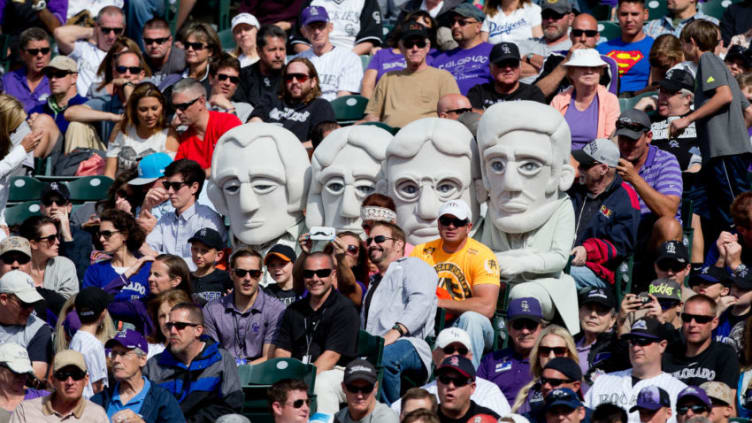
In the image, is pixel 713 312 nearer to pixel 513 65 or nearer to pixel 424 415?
pixel 424 415

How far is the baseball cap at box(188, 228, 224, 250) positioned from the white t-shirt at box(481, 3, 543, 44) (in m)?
4.41

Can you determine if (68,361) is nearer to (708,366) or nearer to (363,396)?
(363,396)

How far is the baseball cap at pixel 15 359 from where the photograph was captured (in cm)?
1083

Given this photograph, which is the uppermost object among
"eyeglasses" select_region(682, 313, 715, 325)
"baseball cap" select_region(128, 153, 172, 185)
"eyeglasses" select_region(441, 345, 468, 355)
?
"baseball cap" select_region(128, 153, 172, 185)

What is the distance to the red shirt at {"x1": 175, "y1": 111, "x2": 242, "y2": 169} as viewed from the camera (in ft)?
47.2

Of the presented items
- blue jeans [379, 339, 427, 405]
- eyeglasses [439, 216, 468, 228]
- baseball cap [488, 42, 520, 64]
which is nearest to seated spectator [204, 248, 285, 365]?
blue jeans [379, 339, 427, 405]

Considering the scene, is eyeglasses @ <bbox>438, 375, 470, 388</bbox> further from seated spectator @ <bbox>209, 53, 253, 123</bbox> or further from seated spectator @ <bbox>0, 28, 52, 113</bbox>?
seated spectator @ <bbox>0, 28, 52, 113</bbox>

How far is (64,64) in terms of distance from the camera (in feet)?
52.7

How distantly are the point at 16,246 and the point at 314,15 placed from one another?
4409 mm

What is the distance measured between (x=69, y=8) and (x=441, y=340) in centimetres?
847

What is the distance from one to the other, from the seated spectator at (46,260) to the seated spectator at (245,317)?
62.0 inches

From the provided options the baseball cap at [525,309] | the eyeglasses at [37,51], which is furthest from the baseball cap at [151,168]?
the baseball cap at [525,309]

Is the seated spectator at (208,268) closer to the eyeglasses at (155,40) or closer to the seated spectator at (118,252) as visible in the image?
the seated spectator at (118,252)

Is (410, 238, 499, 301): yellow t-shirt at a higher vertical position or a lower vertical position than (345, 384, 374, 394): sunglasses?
higher
